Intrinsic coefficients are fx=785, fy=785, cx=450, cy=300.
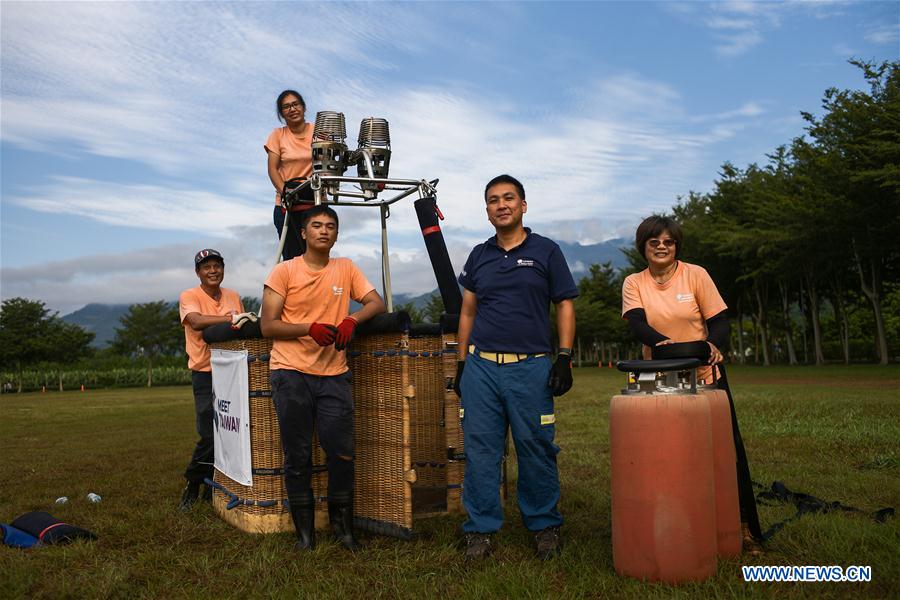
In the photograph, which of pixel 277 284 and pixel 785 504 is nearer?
pixel 277 284

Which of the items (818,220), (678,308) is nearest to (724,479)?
(678,308)

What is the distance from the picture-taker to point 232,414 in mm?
5734

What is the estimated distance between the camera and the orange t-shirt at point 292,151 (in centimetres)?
653

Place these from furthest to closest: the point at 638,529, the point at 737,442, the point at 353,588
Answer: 1. the point at 737,442
2. the point at 353,588
3. the point at 638,529

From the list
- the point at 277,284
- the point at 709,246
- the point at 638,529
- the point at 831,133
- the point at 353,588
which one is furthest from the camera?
the point at 709,246

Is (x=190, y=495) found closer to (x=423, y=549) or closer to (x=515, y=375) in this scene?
(x=423, y=549)

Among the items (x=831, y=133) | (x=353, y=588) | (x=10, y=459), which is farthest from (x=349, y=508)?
(x=831, y=133)

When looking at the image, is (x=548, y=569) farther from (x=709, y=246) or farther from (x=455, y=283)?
(x=709, y=246)

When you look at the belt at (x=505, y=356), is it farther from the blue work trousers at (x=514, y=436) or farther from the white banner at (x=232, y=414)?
the white banner at (x=232, y=414)

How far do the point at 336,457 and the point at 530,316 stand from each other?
5.17ft

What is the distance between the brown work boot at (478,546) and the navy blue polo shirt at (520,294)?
1105mm

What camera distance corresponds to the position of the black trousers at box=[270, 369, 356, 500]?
4.99 m

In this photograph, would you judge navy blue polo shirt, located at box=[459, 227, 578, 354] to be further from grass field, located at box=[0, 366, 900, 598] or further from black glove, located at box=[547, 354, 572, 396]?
grass field, located at box=[0, 366, 900, 598]

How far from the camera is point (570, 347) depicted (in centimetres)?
470
